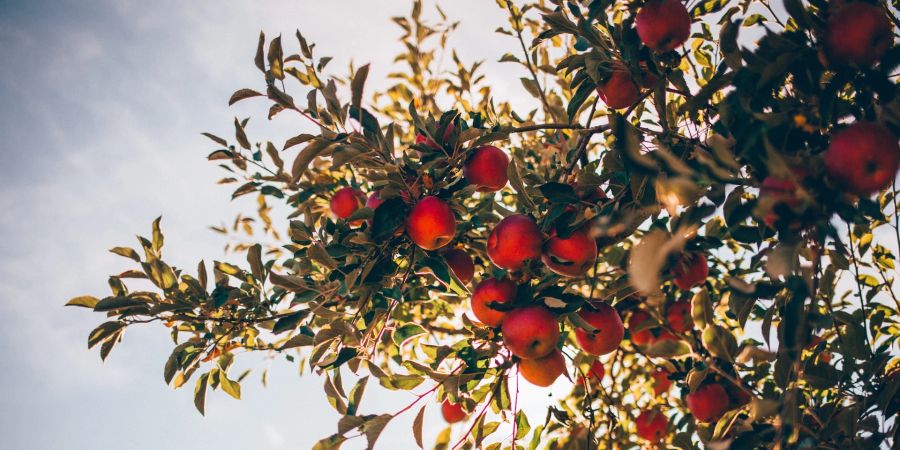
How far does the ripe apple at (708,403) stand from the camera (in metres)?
2.61

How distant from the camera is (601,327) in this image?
1978 mm

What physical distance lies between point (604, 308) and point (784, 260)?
0.95m

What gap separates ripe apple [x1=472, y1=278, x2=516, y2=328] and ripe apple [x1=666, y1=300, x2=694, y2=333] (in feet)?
4.58

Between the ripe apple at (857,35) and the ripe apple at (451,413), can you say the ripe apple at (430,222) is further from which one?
the ripe apple at (857,35)

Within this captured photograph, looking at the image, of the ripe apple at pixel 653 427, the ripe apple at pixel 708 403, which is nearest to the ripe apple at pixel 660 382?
the ripe apple at pixel 653 427

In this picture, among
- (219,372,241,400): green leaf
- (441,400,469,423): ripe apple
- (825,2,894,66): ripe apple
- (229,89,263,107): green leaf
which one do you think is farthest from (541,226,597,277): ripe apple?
(219,372,241,400): green leaf

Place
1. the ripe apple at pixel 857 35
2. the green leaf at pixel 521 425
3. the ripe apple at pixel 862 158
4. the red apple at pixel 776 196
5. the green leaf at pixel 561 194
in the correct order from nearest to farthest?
1. the red apple at pixel 776 196
2. the ripe apple at pixel 862 158
3. the ripe apple at pixel 857 35
4. the green leaf at pixel 561 194
5. the green leaf at pixel 521 425

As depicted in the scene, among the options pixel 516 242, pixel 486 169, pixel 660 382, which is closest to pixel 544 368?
pixel 516 242

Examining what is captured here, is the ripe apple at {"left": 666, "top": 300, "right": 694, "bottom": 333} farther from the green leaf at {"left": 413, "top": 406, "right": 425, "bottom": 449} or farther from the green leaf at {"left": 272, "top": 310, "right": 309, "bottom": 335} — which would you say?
the green leaf at {"left": 272, "top": 310, "right": 309, "bottom": 335}

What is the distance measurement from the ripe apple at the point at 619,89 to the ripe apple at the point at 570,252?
0.58 meters

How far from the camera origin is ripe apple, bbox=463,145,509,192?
6.91ft

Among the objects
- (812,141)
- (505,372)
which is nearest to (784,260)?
(812,141)

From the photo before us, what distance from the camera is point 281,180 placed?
3080 millimetres

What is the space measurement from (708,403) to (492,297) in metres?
1.50
